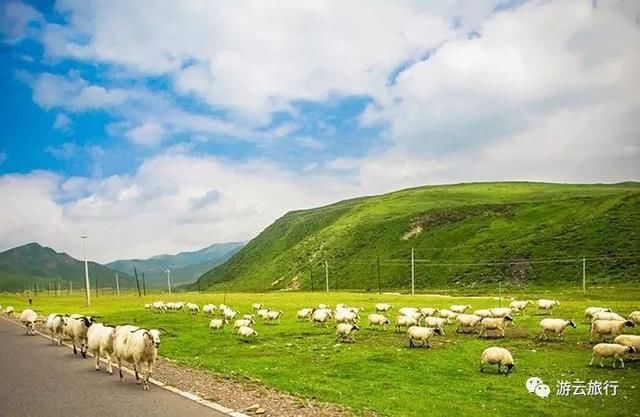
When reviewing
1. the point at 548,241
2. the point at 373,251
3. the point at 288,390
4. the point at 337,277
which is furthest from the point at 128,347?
the point at 373,251

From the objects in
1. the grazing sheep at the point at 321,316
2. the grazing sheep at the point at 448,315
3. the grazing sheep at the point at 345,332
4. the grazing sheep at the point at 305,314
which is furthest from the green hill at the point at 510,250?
the grazing sheep at the point at 345,332

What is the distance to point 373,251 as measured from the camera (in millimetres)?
194625

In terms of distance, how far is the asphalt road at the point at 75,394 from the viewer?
14219 millimetres

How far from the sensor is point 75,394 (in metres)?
16.6

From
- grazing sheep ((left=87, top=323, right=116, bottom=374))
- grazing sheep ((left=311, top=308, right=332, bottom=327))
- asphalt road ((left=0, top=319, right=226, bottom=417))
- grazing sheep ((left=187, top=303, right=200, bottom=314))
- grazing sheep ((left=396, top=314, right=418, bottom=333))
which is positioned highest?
grazing sheep ((left=87, top=323, right=116, bottom=374))

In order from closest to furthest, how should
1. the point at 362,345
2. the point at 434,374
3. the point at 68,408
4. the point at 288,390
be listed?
the point at 68,408 < the point at 288,390 < the point at 434,374 < the point at 362,345

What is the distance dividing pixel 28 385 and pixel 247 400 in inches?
336

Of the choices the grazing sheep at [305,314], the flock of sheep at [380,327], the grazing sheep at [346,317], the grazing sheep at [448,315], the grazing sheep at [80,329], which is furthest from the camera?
the grazing sheep at [305,314]

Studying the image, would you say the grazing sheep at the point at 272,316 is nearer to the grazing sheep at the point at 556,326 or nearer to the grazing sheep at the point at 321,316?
the grazing sheep at the point at 321,316

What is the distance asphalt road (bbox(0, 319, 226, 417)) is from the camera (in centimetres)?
1422

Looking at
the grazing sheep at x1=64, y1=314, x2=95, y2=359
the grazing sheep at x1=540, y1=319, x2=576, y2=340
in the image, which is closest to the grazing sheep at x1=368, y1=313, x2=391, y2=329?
the grazing sheep at x1=540, y1=319, x2=576, y2=340

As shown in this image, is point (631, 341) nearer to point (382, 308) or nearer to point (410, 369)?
point (410, 369)

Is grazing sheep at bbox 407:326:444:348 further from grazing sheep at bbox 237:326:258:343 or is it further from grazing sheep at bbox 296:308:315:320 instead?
grazing sheep at bbox 296:308:315:320

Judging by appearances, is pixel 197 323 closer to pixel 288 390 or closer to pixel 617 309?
pixel 288 390
